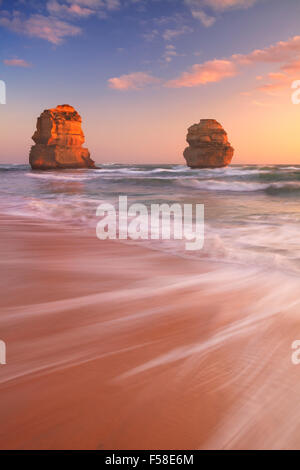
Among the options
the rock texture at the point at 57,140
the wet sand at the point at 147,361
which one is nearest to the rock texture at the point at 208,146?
the rock texture at the point at 57,140

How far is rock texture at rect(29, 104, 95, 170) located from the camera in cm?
4181

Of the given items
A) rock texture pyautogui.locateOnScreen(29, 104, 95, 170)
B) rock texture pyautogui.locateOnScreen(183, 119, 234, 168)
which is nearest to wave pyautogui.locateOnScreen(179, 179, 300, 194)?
rock texture pyautogui.locateOnScreen(183, 119, 234, 168)

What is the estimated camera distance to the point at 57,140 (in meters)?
42.2

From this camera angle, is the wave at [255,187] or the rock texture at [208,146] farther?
the rock texture at [208,146]

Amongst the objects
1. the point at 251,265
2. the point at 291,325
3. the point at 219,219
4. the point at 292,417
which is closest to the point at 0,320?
the point at 292,417

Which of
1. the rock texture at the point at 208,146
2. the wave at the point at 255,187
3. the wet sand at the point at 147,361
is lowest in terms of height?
the wet sand at the point at 147,361

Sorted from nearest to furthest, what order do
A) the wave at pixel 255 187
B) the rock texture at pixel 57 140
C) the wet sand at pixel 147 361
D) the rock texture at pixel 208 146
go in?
the wet sand at pixel 147 361 < the wave at pixel 255 187 < the rock texture at pixel 208 146 < the rock texture at pixel 57 140

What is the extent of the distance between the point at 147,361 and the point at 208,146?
139 feet

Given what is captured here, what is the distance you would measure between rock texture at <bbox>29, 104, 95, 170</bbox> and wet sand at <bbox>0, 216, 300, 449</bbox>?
145 feet

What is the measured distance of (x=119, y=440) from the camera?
789 millimetres

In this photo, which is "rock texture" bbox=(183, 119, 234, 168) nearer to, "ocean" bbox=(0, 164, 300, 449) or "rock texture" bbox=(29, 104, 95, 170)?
"rock texture" bbox=(29, 104, 95, 170)

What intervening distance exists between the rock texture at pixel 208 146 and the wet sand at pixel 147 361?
41094mm

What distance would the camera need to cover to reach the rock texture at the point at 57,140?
4181 cm

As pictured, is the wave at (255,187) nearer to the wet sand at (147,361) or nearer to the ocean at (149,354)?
the ocean at (149,354)
